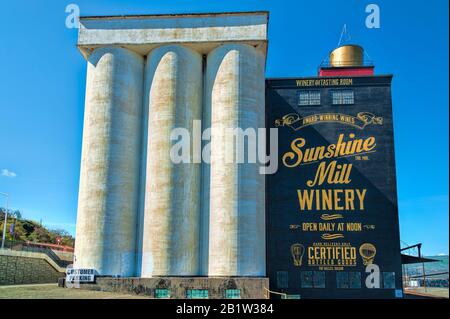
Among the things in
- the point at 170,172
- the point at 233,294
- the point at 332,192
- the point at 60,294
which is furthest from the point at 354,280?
the point at 60,294

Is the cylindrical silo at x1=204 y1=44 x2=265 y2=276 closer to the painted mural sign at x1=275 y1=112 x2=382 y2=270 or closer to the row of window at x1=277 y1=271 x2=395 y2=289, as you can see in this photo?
the row of window at x1=277 y1=271 x2=395 y2=289

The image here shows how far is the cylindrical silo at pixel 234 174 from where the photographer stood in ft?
112

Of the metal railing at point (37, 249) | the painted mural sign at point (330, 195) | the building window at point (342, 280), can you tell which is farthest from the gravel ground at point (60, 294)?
the metal railing at point (37, 249)

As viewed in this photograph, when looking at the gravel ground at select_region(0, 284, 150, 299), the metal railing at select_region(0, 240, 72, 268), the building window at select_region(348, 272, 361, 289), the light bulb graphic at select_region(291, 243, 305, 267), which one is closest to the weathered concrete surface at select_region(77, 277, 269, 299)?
the gravel ground at select_region(0, 284, 150, 299)

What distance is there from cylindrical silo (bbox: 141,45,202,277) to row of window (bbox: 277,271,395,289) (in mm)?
6710

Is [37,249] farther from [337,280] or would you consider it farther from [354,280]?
[354,280]

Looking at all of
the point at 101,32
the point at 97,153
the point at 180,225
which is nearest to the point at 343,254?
the point at 180,225

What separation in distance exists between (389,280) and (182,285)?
15.4 metres

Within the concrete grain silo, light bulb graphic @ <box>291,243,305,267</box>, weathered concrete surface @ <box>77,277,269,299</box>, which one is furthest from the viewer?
light bulb graphic @ <box>291,243,305,267</box>

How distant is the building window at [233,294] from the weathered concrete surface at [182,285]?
0.21 metres

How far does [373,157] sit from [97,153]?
21.7 m

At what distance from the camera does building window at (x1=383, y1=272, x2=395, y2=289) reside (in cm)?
3438
